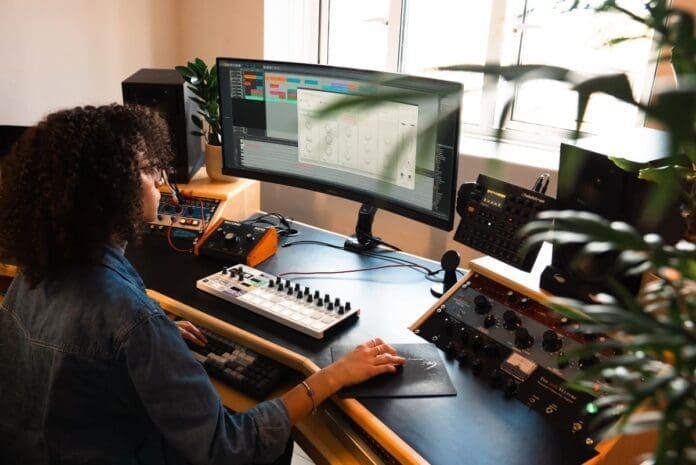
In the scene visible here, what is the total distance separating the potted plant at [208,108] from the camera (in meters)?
1.99

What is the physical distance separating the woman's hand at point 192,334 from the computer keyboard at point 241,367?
1 centimetres

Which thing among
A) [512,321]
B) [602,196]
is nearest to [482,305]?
[512,321]

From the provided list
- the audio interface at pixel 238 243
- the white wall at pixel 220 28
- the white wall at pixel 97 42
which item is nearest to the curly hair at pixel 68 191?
the audio interface at pixel 238 243

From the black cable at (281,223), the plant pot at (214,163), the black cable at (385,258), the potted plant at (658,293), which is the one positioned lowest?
the black cable at (385,258)

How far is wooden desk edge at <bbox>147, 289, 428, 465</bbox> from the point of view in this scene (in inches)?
40.8

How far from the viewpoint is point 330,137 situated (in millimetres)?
1805

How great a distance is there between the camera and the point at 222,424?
3.61ft

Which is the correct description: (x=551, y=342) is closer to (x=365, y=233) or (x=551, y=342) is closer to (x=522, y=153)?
(x=365, y=233)

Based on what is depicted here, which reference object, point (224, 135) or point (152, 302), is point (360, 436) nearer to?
point (152, 302)

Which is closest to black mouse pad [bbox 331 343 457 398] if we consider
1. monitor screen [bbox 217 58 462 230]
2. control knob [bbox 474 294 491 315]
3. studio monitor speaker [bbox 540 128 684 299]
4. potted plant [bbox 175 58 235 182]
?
control knob [bbox 474 294 491 315]

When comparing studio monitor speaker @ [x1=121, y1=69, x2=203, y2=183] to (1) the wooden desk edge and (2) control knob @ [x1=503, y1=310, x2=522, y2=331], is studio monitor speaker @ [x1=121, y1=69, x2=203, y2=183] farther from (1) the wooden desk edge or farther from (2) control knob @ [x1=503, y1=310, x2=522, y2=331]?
(2) control knob @ [x1=503, y1=310, x2=522, y2=331]

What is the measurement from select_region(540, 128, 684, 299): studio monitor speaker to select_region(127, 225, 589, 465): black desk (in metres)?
0.28

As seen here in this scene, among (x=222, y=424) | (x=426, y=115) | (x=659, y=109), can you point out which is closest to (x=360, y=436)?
(x=222, y=424)

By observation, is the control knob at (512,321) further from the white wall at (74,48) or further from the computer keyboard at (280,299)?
the white wall at (74,48)
